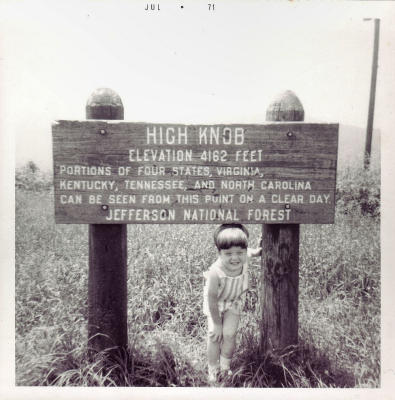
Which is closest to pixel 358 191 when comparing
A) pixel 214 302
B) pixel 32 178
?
pixel 214 302

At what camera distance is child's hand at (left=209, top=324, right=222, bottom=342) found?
2801 millimetres

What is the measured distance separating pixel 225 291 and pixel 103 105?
4.49 ft

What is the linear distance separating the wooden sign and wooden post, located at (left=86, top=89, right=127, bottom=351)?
13 cm

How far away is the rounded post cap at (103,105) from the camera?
2686 mm

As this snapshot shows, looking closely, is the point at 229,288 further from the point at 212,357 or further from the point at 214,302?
the point at 212,357

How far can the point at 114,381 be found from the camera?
283 centimetres

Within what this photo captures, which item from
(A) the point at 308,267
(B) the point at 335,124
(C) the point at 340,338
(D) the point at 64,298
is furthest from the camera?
(A) the point at 308,267

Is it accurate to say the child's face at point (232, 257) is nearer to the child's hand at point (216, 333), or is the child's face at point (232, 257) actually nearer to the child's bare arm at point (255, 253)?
the child's bare arm at point (255, 253)

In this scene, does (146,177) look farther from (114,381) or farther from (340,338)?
(340,338)

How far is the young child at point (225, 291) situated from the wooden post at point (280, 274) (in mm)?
134

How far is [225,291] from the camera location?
277 centimetres

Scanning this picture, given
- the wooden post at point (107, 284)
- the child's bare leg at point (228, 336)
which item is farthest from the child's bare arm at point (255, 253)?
A: the wooden post at point (107, 284)

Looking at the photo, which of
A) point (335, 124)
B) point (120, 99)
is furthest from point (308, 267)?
point (120, 99)

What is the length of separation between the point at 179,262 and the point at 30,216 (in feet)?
4.15
